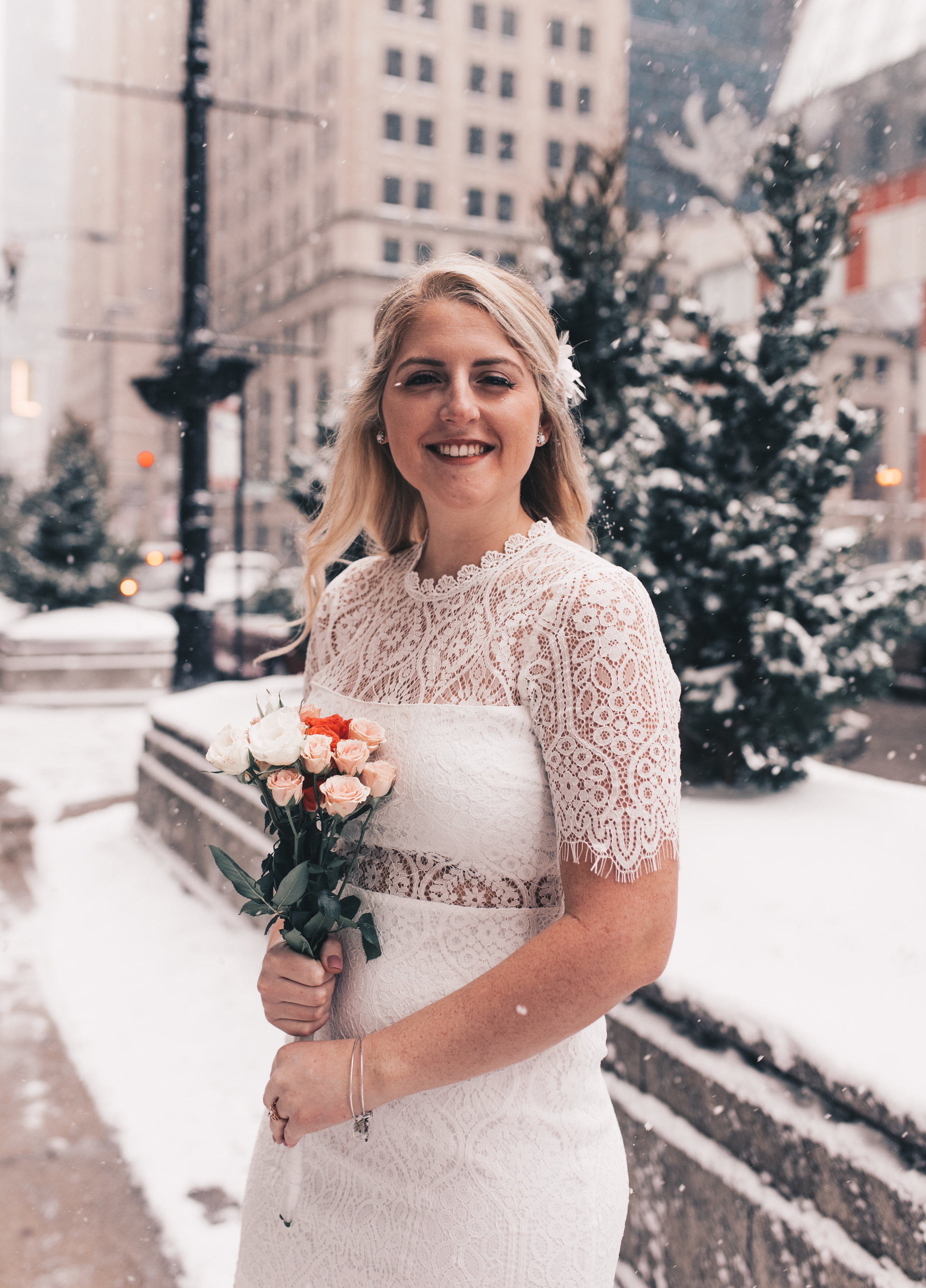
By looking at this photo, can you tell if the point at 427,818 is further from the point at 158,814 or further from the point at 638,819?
the point at 158,814

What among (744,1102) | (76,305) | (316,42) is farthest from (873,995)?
(76,305)

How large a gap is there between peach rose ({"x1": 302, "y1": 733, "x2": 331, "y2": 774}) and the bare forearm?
1.29ft

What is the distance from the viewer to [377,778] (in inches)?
59.0

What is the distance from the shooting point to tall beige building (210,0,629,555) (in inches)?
1901

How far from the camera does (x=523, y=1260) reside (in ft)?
5.14

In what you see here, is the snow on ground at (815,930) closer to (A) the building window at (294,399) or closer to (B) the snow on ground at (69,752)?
(B) the snow on ground at (69,752)

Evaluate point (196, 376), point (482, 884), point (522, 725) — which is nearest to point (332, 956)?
point (482, 884)

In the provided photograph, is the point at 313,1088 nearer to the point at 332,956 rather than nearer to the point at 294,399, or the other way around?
the point at 332,956

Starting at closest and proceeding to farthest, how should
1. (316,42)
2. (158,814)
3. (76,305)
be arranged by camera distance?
1. (158,814)
2. (316,42)
3. (76,305)

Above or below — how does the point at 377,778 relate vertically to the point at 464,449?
below

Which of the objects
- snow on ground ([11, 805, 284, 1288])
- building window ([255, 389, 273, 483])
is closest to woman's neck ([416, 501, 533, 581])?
snow on ground ([11, 805, 284, 1288])

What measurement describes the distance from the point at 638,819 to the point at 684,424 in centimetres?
404

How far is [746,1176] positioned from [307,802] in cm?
153

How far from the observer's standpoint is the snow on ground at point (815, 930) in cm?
224
